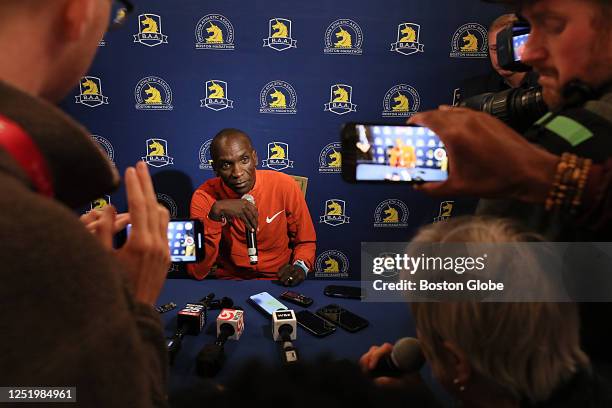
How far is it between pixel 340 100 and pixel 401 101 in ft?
1.53

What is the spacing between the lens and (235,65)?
2.78 meters

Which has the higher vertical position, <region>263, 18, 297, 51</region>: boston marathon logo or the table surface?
<region>263, 18, 297, 51</region>: boston marathon logo

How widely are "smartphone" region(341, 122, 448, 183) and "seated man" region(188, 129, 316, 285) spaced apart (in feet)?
4.86

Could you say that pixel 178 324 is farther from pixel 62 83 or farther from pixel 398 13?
pixel 398 13

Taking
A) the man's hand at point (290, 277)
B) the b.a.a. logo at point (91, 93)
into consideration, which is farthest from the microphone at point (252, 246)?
the b.a.a. logo at point (91, 93)

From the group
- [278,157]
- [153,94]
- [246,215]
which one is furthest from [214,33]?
[246,215]

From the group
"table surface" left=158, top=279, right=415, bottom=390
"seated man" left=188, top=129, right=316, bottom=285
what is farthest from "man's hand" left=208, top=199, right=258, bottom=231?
"table surface" left=158, top=279, right=415, bottom=390

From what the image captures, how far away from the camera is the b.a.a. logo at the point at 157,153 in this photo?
9.43 ft

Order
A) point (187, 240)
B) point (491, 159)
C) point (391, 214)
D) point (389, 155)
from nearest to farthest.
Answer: point (491, 159) < point (389, 155) < point (187, 240) < point (391, 214)

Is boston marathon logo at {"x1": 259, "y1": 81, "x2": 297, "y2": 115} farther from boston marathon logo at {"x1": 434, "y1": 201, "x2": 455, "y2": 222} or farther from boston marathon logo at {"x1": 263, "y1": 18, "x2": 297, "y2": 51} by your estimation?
boston marathon logo at {"x1": 434, "y1": 201, "x2": 455, "y2": 222}

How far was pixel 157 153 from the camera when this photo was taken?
2.89 metres

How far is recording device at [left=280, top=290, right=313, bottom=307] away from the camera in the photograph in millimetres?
1560

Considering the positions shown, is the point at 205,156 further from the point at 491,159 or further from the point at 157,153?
the point at 491,159

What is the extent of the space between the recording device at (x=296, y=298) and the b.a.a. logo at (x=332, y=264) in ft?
4.88
